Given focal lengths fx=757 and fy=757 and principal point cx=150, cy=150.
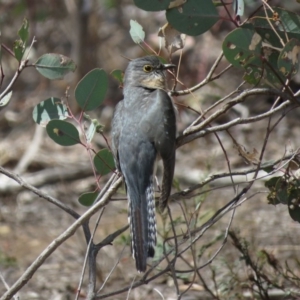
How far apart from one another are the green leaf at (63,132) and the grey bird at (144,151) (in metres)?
0.43

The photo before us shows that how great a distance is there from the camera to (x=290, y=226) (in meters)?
7.41

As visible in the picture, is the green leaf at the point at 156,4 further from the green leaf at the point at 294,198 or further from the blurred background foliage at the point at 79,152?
the blurred background foliage at the point at 79,152

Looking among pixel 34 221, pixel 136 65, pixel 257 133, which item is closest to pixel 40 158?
pixel 34 221

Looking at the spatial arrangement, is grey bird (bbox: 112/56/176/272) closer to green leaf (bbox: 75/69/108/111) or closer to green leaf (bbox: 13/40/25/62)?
green leaf (bbox: 75/69/108/111)

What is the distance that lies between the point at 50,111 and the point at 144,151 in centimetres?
66

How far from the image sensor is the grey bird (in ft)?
13.7

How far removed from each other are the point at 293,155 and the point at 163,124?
90cm

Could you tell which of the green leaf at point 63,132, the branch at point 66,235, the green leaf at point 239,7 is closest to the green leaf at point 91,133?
the green leaf at point 63,132

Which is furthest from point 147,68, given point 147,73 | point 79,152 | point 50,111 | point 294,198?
point 79,152

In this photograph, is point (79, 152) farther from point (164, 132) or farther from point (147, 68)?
point (164, 132)

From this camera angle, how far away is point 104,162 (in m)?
4.11

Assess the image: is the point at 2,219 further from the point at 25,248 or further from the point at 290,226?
the point at 290,226

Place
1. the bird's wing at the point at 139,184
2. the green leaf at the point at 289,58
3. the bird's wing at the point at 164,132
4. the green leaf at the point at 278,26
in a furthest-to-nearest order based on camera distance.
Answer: the bird's wing at the point at 164,132, the bird's wing at the point at 139,184, the green leaf at the point at 278,26, the green leaf at the point at 289,58

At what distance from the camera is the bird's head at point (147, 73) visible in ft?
17.0
